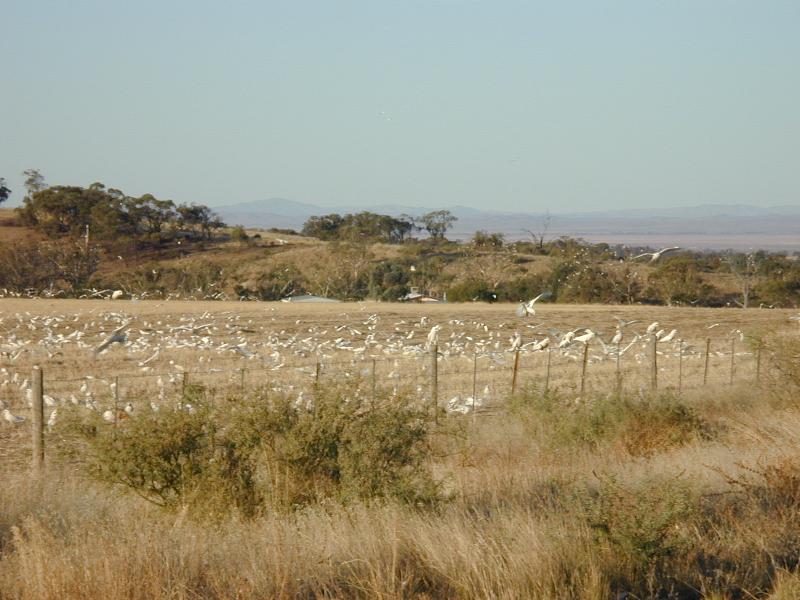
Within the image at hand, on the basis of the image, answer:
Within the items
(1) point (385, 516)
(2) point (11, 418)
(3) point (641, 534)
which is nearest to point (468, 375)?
(2) point (11, 418)

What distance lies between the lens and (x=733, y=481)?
8367 millimetres

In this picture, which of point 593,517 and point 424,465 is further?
point 424,465

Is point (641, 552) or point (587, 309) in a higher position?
point (641, 552)

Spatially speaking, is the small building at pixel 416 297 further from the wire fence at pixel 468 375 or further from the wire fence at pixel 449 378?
the wire fence at pixel 468 375

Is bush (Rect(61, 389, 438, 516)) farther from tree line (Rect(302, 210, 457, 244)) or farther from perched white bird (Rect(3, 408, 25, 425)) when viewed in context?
tree line (Rect(302, 210, 457, 244))

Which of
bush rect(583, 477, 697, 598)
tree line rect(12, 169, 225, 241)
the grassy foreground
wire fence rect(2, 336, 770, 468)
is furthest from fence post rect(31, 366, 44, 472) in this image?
tree line rect(12, 169, 225, 241)

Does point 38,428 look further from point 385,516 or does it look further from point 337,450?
point 385,516

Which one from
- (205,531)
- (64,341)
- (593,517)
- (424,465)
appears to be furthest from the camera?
(64,341)

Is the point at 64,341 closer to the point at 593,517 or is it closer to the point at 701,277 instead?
the point at 593,517

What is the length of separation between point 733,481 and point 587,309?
43.5 metres

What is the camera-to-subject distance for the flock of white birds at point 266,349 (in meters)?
19.2

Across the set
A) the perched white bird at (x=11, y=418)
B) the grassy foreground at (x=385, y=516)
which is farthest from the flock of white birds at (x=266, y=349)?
the grassy foreground at (x=385, y=516)

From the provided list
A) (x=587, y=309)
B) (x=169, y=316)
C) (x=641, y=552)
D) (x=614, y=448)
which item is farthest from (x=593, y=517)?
(x=587, y=309)

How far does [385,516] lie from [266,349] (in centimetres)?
2238
